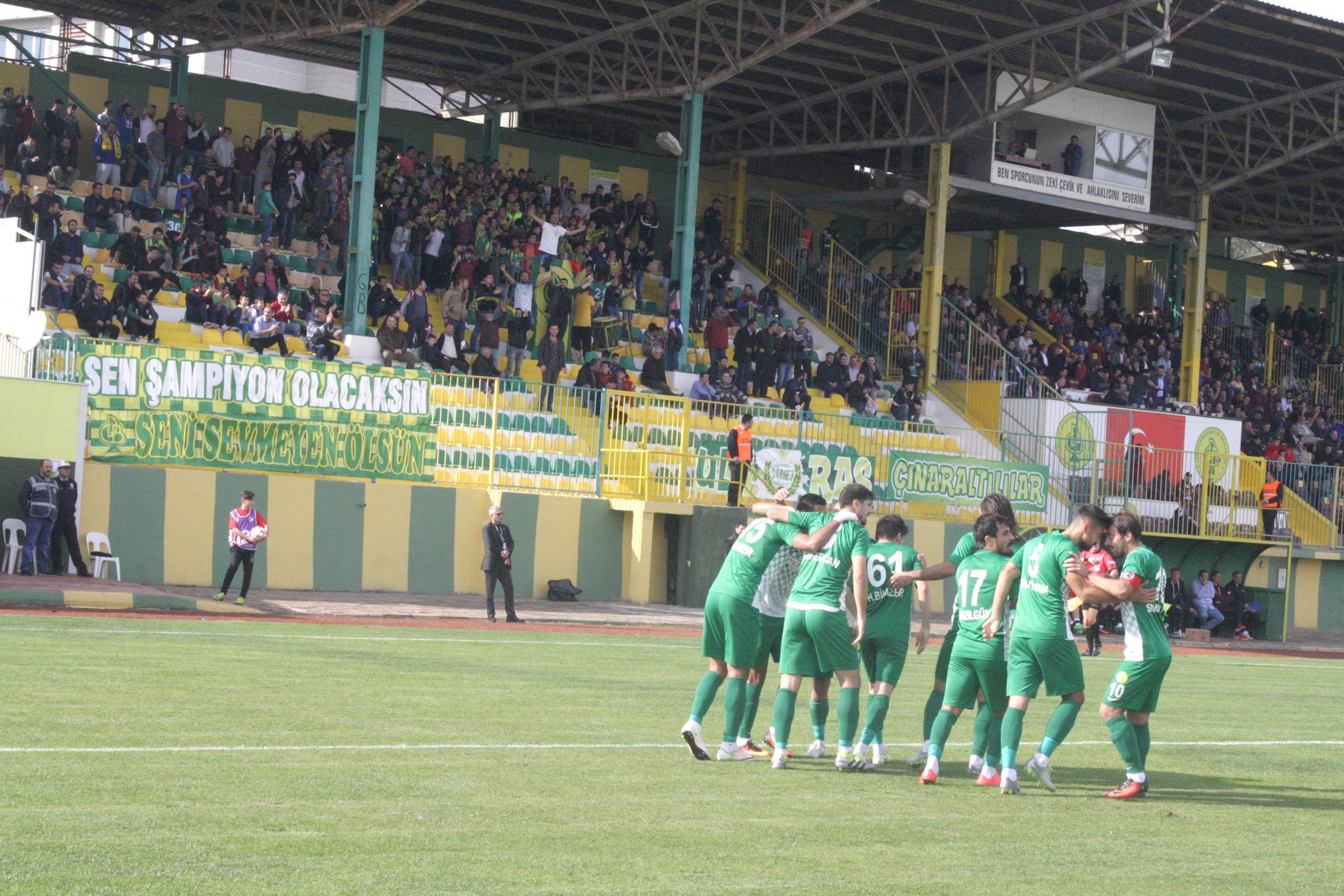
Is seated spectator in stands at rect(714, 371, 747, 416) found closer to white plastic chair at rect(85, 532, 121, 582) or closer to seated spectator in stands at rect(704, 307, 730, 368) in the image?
seated spectator in stands at rect(704, 307, 730, 368)

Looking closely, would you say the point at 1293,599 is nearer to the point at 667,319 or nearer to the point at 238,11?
the point at 667,319

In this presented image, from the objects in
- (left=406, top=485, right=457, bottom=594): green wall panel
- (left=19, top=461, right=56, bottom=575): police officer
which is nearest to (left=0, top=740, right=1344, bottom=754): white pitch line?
(left=19, top=461, right=56, bottom=575): police officer

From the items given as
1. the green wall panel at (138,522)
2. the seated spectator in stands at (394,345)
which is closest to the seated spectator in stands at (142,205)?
the seated spectator in stands at (394,345)

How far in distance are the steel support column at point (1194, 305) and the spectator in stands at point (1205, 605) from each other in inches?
466

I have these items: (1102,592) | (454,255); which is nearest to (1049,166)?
(454,255)

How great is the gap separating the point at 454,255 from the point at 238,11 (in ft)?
23.5

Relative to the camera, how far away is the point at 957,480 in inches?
1176

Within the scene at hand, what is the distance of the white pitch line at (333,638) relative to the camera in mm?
16500

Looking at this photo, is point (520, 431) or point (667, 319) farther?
point (667, 319)

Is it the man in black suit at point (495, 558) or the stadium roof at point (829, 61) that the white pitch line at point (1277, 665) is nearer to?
the man in black suit at point (495, 558)

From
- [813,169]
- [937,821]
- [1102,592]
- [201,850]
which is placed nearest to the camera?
[201,850]

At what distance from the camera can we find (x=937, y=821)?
28.5 ft

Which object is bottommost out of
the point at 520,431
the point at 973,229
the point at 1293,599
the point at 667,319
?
the point at 1293,599

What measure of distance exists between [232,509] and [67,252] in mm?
6656
